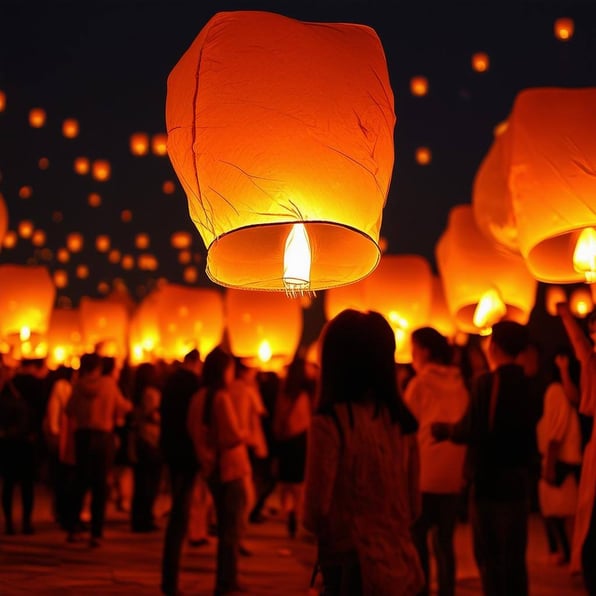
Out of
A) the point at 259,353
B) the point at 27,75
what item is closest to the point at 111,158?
the point at 27,75

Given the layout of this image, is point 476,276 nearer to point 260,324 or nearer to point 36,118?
point 260,324

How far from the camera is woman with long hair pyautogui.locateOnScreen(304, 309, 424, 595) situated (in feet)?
8.67

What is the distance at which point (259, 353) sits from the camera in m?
9.98

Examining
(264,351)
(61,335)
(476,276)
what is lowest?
(264,351)

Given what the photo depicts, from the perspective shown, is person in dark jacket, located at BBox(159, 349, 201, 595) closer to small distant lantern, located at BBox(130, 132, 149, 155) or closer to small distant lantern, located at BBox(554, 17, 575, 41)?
small distant lantern, located at BBox(554, 17, 575, 41)

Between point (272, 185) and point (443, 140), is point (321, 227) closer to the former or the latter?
point (272, 185)

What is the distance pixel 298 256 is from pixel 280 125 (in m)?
0.43

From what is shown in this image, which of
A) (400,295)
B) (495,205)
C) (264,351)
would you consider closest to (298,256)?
(495,205)

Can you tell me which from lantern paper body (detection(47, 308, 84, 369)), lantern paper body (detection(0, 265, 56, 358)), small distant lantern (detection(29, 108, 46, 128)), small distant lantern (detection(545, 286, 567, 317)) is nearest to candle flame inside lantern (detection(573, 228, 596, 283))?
lantern paper body (detection(0, 265, 56, 358))

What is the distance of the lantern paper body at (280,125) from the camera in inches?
93.7

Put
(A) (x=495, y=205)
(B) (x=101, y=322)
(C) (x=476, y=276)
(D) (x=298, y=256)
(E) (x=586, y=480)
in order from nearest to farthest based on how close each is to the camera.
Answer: (D) (x=298, y=256) → (E) (x=586, y=480) → (A) (x=495, y=205) → (C) (x=476, y=276) → (B) (x=101, y=322)

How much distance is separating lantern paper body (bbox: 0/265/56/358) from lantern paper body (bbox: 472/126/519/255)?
16.0ft

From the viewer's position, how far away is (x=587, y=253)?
339cm

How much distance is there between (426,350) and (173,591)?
2052 millimetres
